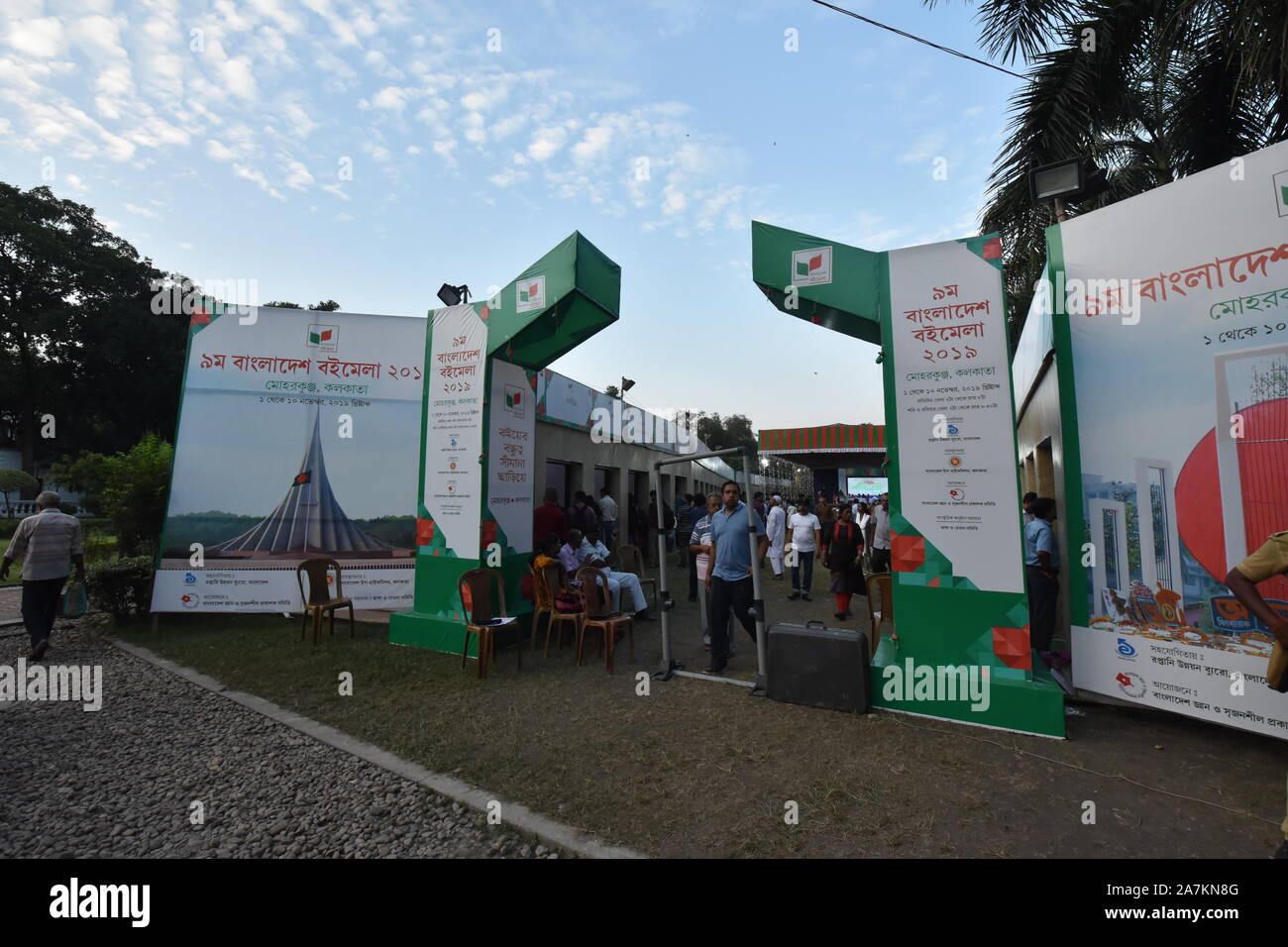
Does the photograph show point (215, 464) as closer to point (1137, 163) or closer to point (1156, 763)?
point (1156, 763)

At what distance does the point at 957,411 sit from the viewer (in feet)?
13.5

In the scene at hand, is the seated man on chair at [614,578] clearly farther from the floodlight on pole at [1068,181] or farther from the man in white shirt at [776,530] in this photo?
the floodlight on pole at [1068,181]

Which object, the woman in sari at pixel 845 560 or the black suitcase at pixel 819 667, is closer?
the black suitcase at pixel 819 667

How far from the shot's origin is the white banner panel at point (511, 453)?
247 inches

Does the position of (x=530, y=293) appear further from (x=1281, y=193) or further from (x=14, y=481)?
(x=14, y=481)

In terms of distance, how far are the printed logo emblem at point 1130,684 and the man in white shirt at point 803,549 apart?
507 centimetres

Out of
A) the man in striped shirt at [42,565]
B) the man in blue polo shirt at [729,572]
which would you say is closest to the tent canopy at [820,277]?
the man in blue polo shirt at [729,572]

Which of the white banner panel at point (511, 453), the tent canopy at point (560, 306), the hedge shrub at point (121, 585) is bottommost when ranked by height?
the hedge shrub at point (121, 585)

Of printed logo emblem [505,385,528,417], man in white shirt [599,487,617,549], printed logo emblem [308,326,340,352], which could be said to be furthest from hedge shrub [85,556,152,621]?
man in white shirt [599,487,617,549]

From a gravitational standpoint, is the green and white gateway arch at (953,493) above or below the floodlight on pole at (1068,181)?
below

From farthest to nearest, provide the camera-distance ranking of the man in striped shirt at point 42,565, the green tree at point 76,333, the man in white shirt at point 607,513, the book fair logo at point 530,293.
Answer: the green tree at point 76,333 < the man in white shirt at point 607,513 < the book fair logo at point 530,293 < the man in striped shirt at point 42,565

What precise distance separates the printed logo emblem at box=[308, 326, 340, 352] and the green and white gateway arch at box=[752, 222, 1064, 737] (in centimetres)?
662

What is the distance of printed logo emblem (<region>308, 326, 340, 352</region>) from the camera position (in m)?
Answer: 7.75
